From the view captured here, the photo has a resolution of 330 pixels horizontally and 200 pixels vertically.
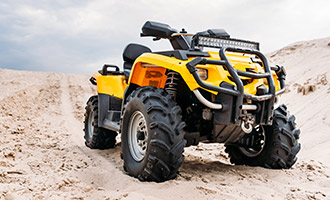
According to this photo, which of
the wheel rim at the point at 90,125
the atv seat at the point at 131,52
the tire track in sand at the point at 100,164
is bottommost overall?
the tire track in sand at the point at 100,164

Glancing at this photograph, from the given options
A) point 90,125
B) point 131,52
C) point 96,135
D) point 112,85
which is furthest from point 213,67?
point 90,125

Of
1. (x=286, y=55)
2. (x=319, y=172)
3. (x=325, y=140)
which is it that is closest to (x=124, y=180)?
(x=319, y=172)

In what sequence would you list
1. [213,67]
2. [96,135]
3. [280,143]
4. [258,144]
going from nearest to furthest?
[213,67]
[280,143]
[258,144]
[96,135]

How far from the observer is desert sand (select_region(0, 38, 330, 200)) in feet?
10.9

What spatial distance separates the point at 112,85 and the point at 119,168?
65.0 inches

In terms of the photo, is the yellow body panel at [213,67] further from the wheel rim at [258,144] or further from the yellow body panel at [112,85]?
the yellow body panel at [112,85]

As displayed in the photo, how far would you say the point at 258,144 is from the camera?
4688 millimetres

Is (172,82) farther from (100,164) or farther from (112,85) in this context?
(112,85)

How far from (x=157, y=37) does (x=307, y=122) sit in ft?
18.1

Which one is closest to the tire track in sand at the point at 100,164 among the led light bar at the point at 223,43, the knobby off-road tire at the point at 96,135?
the knobby off-road tire at the point at 96,135

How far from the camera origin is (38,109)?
1158 centimetres

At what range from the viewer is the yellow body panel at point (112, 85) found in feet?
17.7

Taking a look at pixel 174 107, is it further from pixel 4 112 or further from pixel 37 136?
pixel 4 112

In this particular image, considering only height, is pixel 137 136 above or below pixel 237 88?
below
